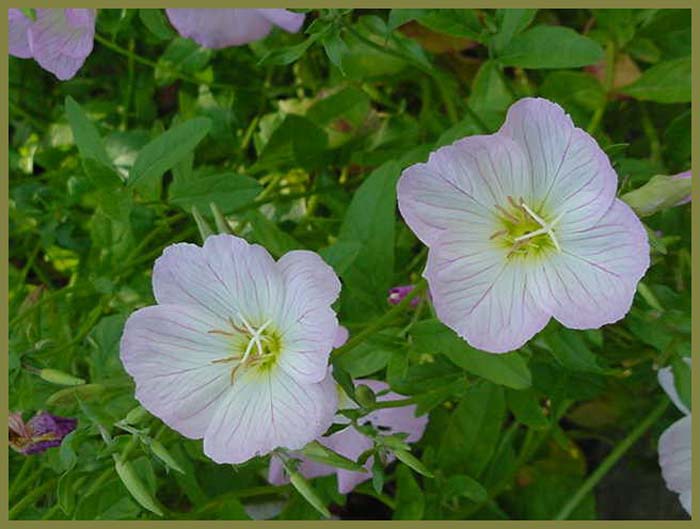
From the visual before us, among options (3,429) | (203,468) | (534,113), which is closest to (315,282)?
(534,113)

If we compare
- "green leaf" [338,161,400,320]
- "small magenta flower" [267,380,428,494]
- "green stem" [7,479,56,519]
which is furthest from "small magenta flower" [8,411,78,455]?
"green leaf" [338,161,400,320]

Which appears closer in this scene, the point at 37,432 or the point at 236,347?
the point at 236,347

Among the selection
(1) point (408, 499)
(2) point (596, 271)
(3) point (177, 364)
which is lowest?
(1) point (408, 499)

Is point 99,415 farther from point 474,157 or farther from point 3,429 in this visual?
point 474,157

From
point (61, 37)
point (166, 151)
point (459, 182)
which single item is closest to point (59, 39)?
point (61, 37)

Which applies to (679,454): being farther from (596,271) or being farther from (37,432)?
(37,432)

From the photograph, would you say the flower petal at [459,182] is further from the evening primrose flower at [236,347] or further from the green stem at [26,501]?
the green stem at [26,501]

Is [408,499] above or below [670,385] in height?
below
